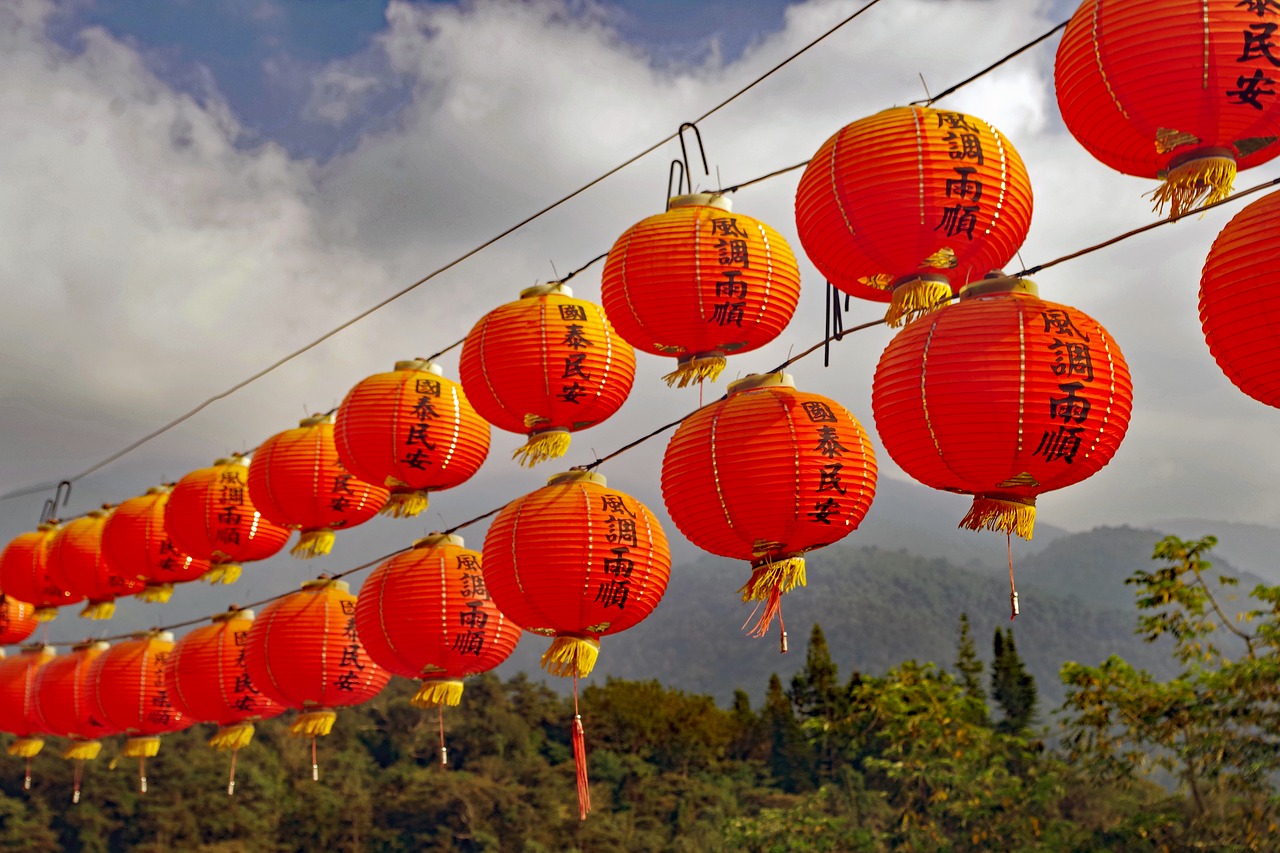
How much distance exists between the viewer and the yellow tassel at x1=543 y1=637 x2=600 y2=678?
430 centimetres

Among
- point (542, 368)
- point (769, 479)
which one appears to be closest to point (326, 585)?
point (542, 368)

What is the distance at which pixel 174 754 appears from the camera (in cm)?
2047

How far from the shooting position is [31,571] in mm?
8859

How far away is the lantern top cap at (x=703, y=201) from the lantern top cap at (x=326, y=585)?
3048 mm

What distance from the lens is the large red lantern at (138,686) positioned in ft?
24.9

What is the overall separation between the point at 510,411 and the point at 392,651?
130cm

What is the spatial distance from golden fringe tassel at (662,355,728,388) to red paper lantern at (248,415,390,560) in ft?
7.67

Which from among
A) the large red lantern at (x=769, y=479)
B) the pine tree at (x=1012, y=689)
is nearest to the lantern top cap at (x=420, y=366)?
the large red lantern at (x=769, y=479)

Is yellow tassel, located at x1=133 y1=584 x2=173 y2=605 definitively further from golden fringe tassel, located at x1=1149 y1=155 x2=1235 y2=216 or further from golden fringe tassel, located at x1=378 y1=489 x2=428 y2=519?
golden fringe tassel, located at x1=1149 y1=155 x2=1235 y2=216

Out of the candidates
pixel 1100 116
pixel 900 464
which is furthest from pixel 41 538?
pixel 1100 116

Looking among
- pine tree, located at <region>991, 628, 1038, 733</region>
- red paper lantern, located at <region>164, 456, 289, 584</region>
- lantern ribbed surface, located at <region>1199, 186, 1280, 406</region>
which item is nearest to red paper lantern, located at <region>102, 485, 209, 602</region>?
red paper lantern, located at <region>164, 456, 289, 584</region>

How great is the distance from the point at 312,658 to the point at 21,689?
14.6 feet

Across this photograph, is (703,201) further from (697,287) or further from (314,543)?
(314,543)

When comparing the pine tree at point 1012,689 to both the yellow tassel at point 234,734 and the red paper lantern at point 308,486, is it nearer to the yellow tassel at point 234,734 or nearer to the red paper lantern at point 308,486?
the yellow tassel at point 234,734
